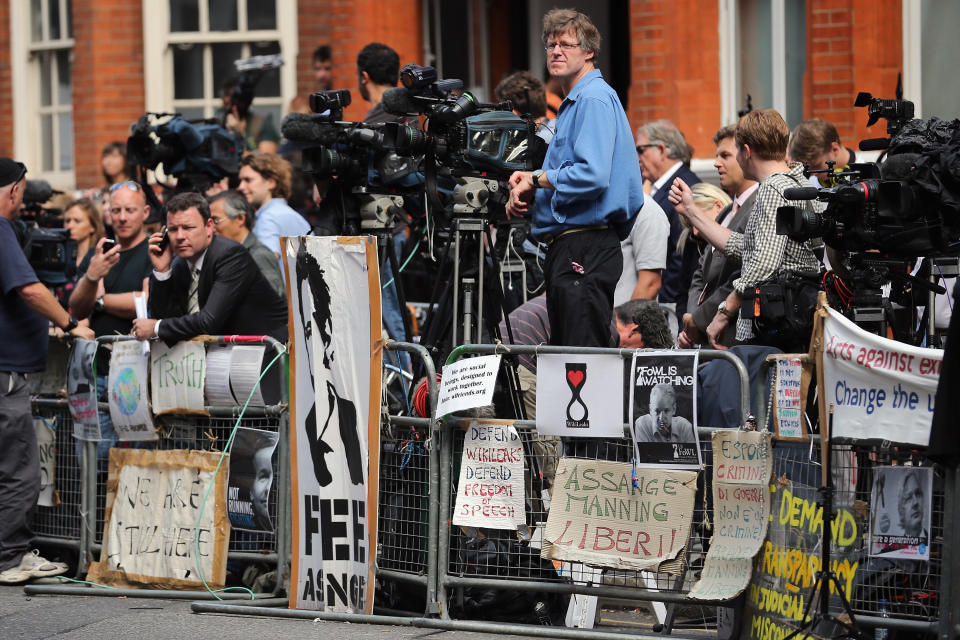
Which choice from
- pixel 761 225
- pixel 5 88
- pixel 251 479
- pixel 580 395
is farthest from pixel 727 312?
pixel 5 88

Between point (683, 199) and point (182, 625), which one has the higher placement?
point (683, 199)

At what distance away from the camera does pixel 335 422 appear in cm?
684

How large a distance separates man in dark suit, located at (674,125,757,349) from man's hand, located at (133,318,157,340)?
2751 mm

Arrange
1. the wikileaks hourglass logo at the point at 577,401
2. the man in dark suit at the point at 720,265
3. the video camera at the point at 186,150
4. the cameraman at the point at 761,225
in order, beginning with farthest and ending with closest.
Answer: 1. the video camera at the point at 186,150
2. the man in dark suit at the point at 720,265
3. the cameraman at the point at 761,225
4. the wikileaks hourglass logo at the point at 577,401

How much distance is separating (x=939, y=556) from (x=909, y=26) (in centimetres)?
702

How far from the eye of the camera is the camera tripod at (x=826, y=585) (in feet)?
17.7

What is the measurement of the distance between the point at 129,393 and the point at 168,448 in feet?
1.19

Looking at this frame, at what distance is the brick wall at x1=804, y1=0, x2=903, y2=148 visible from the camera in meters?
11.3

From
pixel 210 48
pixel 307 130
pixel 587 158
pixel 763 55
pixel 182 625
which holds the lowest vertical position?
pixel 182 625

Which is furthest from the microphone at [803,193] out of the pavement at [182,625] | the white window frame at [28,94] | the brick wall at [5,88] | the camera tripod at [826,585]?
the brick wall at [5,88]

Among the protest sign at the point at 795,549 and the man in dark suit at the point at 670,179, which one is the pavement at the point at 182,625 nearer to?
the protest sign at the point at 795,549

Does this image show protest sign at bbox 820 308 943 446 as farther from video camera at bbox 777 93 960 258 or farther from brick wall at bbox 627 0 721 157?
brick wall at bbox 627 0 721 157

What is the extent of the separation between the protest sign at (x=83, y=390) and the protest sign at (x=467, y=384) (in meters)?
2.50

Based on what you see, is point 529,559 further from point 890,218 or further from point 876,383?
point 890,218
